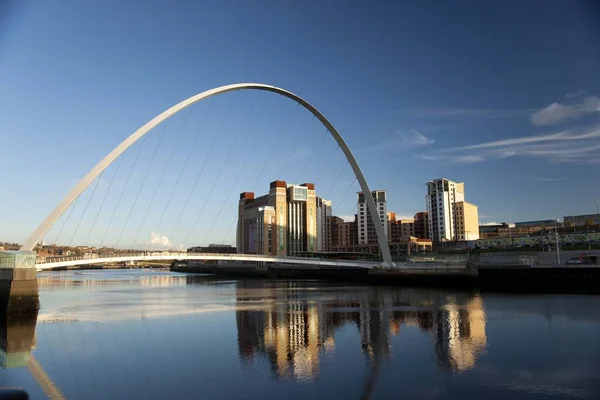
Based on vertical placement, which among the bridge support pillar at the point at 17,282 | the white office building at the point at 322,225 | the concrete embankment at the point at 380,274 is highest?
the white office building at the point at 322,225

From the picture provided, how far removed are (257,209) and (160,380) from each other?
104531mm

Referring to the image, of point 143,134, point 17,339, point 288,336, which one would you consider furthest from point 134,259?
point 288,336

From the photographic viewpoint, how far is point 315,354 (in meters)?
14.1

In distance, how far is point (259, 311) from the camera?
25.2m

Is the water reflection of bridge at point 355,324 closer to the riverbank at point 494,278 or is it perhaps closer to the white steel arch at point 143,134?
the riverbank at point 494,278

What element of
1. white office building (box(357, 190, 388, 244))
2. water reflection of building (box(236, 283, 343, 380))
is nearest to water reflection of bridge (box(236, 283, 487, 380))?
water reflection of building (box(236, 283, 343, 380))

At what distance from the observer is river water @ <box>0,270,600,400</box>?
10484 millimetres

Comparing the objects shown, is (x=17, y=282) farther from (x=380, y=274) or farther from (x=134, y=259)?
(x=380, y=274)

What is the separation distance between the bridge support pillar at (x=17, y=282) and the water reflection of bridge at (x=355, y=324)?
33.9 feet

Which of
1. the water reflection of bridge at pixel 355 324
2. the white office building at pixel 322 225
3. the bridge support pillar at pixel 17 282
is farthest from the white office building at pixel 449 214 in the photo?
the bridge support pillar at pixel 17 282

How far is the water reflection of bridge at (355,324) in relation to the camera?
44.1 feet

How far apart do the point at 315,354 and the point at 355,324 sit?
20.6 ft

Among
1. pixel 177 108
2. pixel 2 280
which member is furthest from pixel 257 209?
pixel 2 280

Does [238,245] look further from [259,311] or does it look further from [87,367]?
[87,367]
